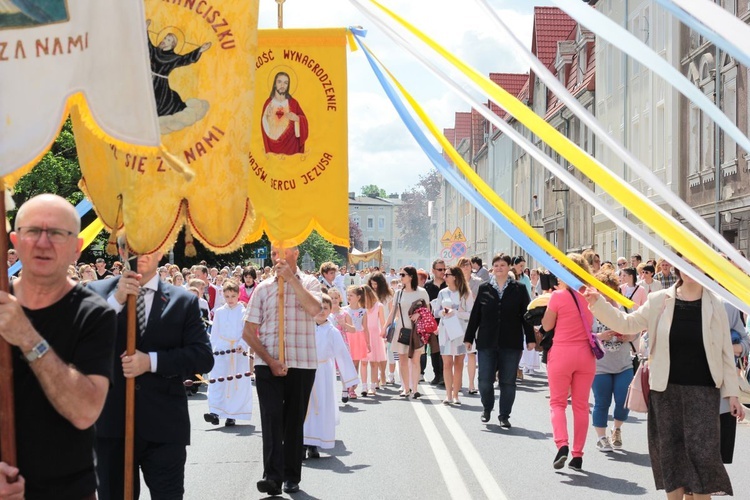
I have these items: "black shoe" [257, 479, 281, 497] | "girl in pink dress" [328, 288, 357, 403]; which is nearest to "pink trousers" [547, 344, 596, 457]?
"black shoe" [257, 479, 281, 497]

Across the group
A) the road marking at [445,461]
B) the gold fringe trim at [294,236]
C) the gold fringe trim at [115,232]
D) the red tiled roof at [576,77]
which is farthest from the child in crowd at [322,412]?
the red tiled roof at [576,77]

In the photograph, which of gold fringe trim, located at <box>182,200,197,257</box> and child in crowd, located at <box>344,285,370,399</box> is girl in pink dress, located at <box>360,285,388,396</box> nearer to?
child in crowd, located at <box>344,285,370,399</box>

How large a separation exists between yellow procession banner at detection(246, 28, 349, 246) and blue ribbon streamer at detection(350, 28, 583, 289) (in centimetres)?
212

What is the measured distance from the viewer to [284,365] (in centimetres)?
897

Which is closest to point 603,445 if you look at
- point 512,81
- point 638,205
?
point 638,205

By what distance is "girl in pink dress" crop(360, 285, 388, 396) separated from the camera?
58.8 ft

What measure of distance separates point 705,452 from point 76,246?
496 centimetres

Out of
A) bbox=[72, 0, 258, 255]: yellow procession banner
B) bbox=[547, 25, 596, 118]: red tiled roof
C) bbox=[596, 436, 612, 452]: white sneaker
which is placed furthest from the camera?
bbox=[547, 25, 596, 118]: red tiled roof

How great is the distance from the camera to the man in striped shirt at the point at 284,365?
888 cm

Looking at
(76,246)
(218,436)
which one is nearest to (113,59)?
(76,246)

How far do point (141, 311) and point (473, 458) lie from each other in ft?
18.3

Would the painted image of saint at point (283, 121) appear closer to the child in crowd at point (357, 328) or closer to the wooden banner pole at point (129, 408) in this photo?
the wooden banner pole at point (129, 408)

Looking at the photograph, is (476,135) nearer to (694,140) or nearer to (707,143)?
(694,140)

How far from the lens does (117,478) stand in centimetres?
611
